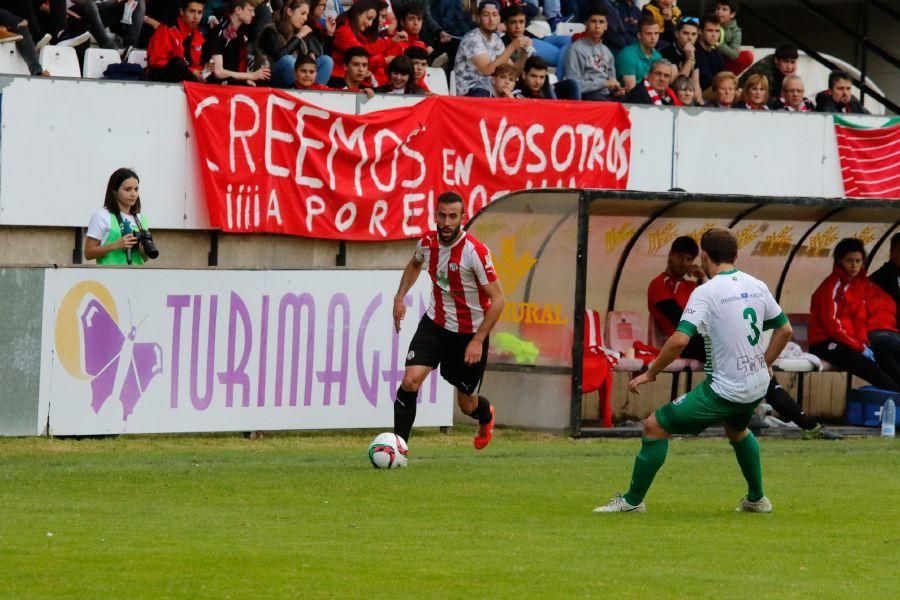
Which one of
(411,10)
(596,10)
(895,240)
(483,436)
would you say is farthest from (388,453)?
(596,10)

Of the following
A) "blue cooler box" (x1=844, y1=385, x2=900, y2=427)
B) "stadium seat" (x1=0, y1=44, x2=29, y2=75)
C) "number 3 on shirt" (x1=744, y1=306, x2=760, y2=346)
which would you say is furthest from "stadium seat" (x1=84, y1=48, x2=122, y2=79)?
"number 3 on shirt" (x1=744, y1=306, x2=760, y2=346)

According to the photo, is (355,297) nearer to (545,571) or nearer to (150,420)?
(150,420)

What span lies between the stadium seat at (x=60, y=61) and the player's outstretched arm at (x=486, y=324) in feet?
20.5

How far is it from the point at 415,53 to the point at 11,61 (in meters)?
4.45

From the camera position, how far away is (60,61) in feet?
57.0

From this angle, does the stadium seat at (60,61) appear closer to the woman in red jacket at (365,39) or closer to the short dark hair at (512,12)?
the woman in red jacket at (365,39)

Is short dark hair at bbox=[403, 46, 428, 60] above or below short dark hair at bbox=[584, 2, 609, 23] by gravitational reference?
below

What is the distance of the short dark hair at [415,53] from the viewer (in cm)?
1906

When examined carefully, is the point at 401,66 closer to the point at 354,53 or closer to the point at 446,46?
the point at 354,53

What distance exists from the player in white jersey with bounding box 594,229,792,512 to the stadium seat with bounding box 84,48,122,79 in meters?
8.98

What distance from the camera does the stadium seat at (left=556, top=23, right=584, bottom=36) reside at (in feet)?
74.3

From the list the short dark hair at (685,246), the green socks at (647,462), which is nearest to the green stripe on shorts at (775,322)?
the green socks at (647,462)

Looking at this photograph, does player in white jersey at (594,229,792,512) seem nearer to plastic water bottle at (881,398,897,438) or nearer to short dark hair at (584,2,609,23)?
plastic water bottle at (881,398,897,438)

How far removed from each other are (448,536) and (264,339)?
5840mm
